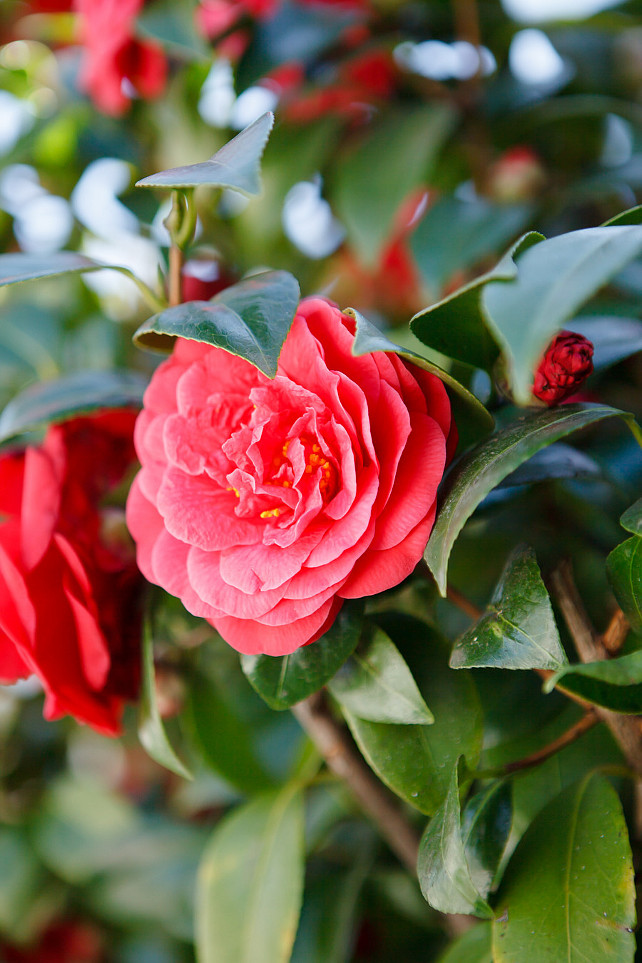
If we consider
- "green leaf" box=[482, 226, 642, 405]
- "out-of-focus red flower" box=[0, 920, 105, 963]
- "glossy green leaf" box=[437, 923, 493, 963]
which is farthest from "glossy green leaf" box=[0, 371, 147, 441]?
"out-of-focus red flower" box=[0, 920, 105, 963]

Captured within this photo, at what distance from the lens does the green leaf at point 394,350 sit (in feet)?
1.05

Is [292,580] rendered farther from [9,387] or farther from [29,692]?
[29,692]

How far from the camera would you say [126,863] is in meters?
0.92

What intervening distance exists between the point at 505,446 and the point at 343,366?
0.09m

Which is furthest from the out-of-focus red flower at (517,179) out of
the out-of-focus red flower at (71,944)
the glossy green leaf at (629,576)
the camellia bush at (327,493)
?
the out-of-focus red flower at (71,944)

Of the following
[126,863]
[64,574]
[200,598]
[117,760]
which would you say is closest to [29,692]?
[126,863]

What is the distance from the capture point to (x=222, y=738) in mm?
746

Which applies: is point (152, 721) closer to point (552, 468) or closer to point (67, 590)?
point (67, 590)

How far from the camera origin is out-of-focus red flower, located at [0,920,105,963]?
3.29ft

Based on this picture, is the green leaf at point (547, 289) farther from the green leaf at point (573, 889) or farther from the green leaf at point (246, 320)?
the green leaf at point (573, 889)

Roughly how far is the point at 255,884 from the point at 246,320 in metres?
0.46

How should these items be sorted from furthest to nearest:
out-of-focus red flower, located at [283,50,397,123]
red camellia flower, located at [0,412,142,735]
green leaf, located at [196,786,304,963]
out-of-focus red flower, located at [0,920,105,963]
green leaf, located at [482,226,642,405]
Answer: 1. out-of-focus red flower, located at [0,920,105,963]
2. out-of-focus red flower, located at [283,50,397,123]
3. green leaf, located at [196,786,304,963]
4. red camellia flower, located at [0,412,142,735]
5. green leaf, located at [482,226,642,405]

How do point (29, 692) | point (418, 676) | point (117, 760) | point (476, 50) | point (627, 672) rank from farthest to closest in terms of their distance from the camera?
1. point (117, 760)
2. point (29, 692)
3. point (476, 50)
4. point (418, 676)
5. point (627, 672)

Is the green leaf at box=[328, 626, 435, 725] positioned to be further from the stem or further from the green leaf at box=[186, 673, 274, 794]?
the green leaf at box=[186, 673, 274, 794]
